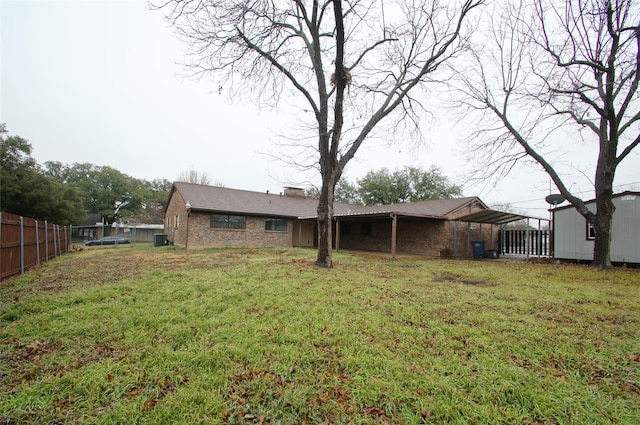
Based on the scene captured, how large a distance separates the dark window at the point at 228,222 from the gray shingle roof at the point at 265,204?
0.56 m

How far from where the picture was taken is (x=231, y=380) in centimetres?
256

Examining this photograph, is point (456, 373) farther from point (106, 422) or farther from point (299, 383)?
point (106, 422)

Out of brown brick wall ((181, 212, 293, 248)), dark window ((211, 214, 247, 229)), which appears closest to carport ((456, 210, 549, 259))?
brown brick wall ((181, 212, 293, 248))

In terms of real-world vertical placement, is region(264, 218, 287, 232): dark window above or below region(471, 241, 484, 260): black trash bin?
above

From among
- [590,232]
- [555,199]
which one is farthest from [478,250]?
[590,232]

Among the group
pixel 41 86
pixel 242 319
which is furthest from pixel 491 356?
pixel 41 86

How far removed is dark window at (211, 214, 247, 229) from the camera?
17859 millimetres

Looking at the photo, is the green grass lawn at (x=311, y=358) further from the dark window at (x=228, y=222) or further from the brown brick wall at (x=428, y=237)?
the dark window at (x=228, y=222)

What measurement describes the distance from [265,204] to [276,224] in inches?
69.9

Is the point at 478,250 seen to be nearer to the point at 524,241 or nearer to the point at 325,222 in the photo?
the point at 524,241

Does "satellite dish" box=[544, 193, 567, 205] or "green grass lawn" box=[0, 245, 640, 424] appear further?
"satellite dish" box=[544, 193, 567, 205]

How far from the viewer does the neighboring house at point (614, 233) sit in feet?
37.4

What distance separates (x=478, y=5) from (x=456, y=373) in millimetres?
11399

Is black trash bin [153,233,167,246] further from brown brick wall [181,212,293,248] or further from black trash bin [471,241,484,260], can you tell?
black trash bin [471,241,484,260]
